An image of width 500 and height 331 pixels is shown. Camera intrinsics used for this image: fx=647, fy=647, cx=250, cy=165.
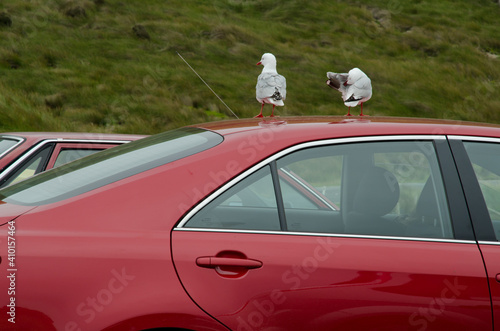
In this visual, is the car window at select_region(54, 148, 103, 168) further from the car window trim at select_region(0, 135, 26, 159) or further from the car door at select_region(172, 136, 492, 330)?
the car door at select_region(172, 136, 492, 330)

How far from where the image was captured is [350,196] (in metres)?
2.60

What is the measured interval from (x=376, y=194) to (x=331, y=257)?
41 centimetres

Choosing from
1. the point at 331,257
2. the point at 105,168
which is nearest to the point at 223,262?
the point at 331,257

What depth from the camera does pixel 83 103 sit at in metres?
15.3

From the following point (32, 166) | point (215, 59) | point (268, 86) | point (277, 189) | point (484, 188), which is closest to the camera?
point (277, 189)

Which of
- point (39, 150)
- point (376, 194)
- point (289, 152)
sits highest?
point (39, 150)

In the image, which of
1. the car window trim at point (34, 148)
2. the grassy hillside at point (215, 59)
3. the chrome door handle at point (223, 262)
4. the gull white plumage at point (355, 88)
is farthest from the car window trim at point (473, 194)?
the grassy hillside at point (215, 59)

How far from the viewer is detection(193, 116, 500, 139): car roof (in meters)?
2.49

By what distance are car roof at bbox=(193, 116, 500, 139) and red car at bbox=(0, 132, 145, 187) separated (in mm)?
2810

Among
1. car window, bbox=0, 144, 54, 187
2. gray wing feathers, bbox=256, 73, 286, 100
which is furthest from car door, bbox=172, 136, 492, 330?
gray wing feathers, bbox=256, 73, 286, 100

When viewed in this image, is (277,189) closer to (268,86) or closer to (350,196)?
(350,196)

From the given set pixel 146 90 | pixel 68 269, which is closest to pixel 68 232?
pixel 68 269

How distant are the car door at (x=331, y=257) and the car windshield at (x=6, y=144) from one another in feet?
11.2

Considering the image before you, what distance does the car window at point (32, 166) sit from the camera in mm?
5017
